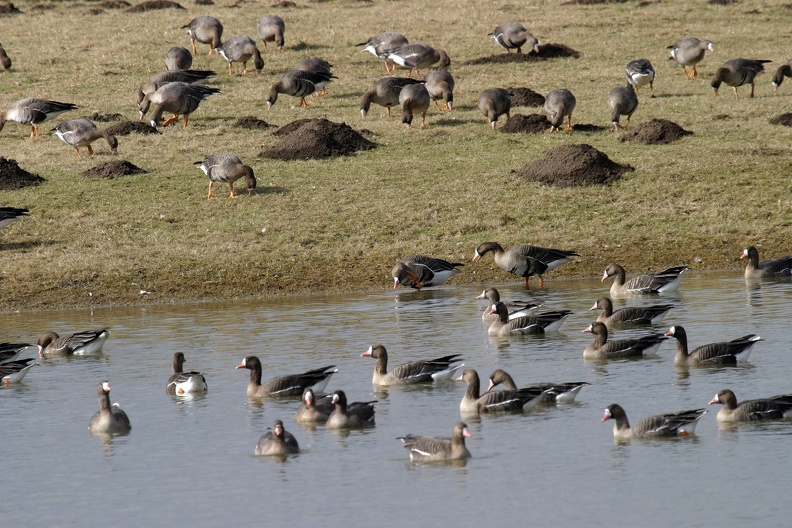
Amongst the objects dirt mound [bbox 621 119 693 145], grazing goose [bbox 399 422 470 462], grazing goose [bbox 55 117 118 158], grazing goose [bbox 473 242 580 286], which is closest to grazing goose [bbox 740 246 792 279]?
grazing goose [bbox 473 242 580 286]

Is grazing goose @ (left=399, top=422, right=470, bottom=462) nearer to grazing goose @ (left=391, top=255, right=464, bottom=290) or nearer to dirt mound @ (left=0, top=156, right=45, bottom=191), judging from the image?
grazing goose @ (left=391, top=255, right=464, bottom=290)

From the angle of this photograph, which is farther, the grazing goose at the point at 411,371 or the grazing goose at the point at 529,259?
the grazing goose at the point at 529,259

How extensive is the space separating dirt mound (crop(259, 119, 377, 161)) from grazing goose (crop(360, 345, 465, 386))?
16121mm

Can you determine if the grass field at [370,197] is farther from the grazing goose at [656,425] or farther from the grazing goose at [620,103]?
the grazing goose at [656,425]

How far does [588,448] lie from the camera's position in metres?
14.0

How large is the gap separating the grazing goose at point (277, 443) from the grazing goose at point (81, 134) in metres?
21.0

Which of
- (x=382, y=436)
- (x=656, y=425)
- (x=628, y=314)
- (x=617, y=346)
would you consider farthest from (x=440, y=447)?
(x=628, y=314)

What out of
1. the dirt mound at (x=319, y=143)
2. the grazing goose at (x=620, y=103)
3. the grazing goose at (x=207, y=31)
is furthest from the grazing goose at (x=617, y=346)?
the grazing goose at (x=207, y=31)

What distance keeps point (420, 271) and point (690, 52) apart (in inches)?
894

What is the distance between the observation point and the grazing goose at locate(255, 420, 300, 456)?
1385cm

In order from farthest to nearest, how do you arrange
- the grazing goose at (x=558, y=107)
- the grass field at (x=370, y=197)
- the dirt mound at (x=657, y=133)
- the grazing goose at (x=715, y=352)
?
the grazing goose at (x=558, y=107), the dirt mound at (x=657, y=133), the grass field at (x=370, y=197), the grazing goose at (x=715, y=352)

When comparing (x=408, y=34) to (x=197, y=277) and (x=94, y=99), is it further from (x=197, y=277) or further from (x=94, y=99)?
(x=197, y=277)

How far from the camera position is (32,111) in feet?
119

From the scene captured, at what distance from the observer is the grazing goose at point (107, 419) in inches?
601
